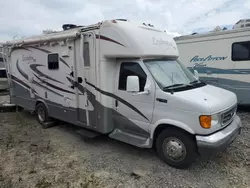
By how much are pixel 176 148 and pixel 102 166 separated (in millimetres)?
1515

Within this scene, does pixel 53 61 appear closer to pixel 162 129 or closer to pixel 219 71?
pixel 162 129

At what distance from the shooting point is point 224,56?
8.05 metres

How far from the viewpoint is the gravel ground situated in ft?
12.7

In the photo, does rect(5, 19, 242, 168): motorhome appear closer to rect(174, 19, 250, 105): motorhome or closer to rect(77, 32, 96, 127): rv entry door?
rect(77, 32, 96, 127): rv entry door

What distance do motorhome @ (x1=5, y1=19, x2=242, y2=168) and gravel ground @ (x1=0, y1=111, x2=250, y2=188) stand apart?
15.0 inches

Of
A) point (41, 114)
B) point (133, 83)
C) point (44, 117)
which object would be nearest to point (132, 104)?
point (133, 83)

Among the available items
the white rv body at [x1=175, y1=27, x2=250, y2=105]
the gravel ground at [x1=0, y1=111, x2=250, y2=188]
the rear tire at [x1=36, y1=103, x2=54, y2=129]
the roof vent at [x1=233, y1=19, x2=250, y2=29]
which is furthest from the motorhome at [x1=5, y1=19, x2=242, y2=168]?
the roof vent at [x1=233, y1=19, x2=250, y2=29]

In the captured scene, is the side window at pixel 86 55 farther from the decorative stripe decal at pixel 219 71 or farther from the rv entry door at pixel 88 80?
the decorative stripe decal at pixel 219 71

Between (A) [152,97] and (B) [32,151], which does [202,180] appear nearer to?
(A) [152,97]

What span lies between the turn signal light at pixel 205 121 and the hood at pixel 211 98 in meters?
0.14

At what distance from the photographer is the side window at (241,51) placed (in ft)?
24.8


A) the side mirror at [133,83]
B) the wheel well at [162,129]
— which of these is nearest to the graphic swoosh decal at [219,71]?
the wheel well at [162,129]

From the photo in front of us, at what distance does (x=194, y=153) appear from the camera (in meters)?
4.07

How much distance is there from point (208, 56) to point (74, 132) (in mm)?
5671
